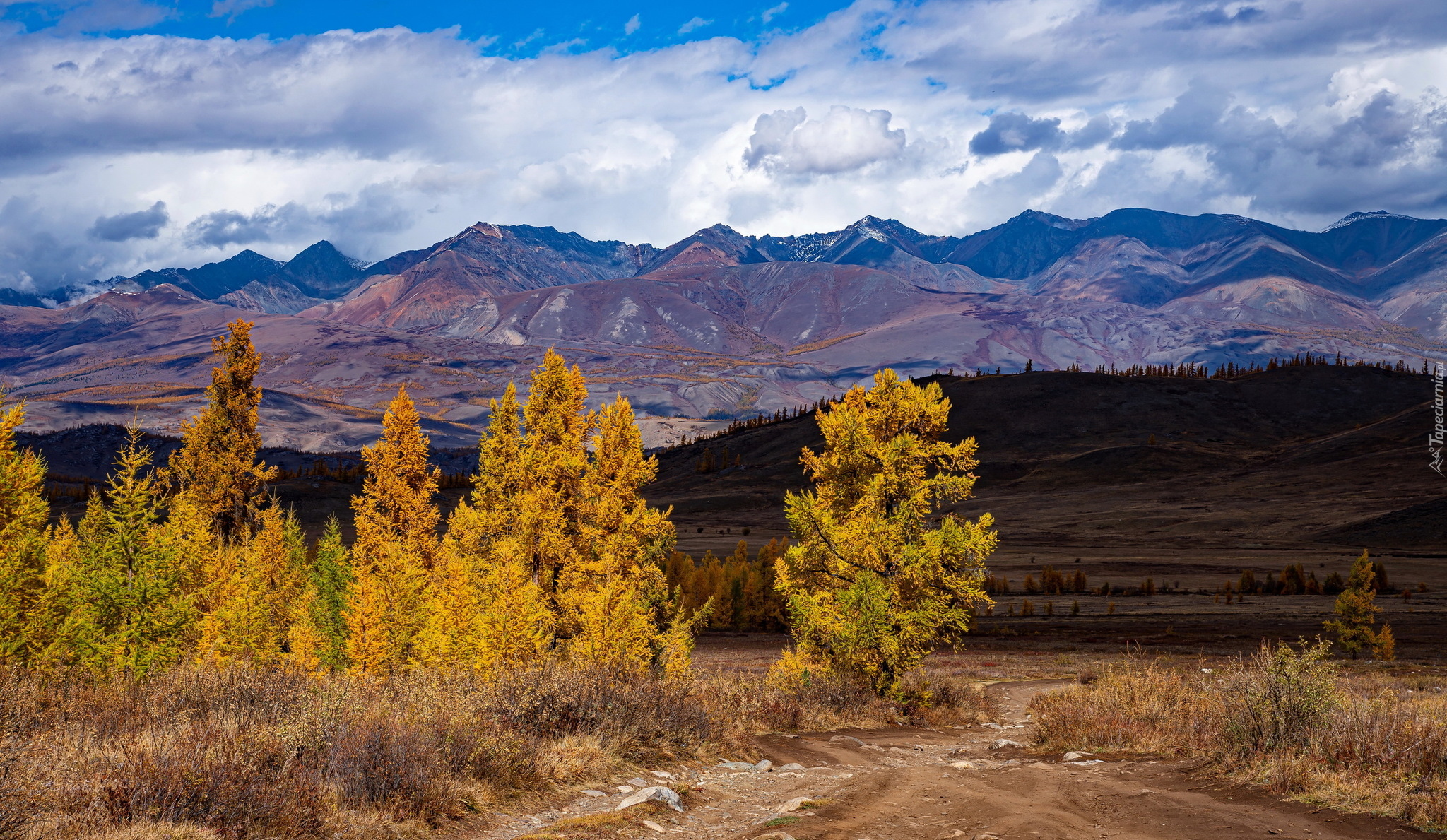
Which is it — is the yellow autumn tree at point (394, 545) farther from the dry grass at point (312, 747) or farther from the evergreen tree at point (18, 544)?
the dry grass at point (312, 747)

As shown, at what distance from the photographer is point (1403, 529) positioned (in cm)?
9819

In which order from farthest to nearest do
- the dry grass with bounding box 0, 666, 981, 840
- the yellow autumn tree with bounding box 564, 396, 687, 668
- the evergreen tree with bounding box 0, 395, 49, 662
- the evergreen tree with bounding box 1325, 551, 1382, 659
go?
the evergreen tree with bounding box 1325, 551, 1382, 659, the yellow autumn tree with bounding box 564, 396, 687, 668, the evergreen tree with bounding box 0, 395, 49, 662, the dry grass with bounding box 0, 666, 981, 840

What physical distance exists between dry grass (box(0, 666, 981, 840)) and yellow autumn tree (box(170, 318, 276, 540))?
24.4m

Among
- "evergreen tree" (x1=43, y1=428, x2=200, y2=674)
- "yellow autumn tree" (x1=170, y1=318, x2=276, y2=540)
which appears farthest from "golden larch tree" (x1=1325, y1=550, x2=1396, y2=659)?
"yellow autumn tree" (x1=170, y1=318, x2=276, y2=540)

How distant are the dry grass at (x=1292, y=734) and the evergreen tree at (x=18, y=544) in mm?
18393

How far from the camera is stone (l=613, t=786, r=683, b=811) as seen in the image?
9516mm

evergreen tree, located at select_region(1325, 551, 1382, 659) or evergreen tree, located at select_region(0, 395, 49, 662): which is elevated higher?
evergreen tree, located at select_region(0, 395, 49, 662)

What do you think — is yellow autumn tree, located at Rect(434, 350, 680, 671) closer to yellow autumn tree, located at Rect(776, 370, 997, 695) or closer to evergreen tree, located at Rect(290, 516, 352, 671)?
yellow autumn tree, located at Rect(776, 370, 997, 695)

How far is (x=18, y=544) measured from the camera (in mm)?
17062

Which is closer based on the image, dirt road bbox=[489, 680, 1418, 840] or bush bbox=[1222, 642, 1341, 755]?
dirt road bbox=[489, 680, 1418, 840]

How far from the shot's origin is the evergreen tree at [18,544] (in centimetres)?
1623

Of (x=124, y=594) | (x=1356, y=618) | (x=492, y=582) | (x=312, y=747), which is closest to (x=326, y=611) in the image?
(x=492, y=582)

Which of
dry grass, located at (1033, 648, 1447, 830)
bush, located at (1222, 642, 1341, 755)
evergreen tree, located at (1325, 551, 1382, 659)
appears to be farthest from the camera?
evergreen tree, located at (1325, 551, 1382, 659)

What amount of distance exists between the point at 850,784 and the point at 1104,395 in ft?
671
